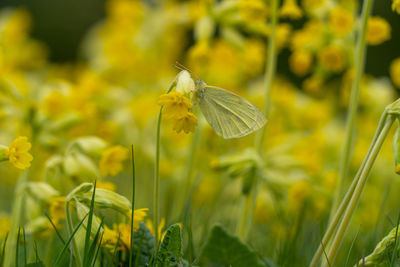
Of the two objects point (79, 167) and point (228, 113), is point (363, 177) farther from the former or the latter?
point (79, 167)

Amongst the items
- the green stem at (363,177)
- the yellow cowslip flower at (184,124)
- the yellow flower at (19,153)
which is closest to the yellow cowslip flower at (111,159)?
the yellow flower at (19,153)

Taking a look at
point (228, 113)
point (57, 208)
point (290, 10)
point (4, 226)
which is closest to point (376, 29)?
point (290, 10)

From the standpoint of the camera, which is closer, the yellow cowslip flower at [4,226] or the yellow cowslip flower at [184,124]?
the yellow cowslip flower at [184,124]

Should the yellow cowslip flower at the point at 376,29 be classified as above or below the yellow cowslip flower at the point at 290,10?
below

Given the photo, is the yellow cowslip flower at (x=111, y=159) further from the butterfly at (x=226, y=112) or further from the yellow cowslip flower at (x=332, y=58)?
the yellow cowslip flower at (x=332, y=58)

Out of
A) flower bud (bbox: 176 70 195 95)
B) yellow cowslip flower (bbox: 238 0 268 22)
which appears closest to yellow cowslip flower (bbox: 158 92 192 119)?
flower bud (bbox: 176 70 195 95)

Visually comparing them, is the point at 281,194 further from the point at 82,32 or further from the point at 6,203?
the point at 82,32
